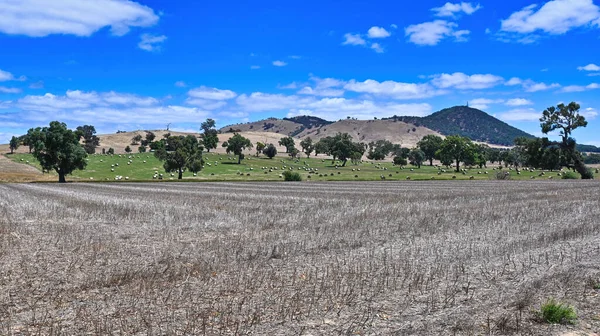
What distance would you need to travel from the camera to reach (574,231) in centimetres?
2055

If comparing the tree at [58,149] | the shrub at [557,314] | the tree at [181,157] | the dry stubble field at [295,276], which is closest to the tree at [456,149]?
the tree at [181,157]

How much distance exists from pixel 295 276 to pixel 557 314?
6642mm

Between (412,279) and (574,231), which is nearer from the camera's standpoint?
(412,279)

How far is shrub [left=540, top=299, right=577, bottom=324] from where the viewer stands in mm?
9227

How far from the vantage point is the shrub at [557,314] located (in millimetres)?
9227

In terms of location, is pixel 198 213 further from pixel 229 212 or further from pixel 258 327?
pixel 258 327

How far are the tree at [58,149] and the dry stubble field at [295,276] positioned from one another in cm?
6902

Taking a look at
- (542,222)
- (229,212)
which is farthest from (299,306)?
(229,212)

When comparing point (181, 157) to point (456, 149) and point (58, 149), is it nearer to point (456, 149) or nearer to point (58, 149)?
point (58, 149)

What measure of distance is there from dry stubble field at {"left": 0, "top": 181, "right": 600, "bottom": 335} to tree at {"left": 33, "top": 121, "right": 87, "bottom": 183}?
69.0 meters

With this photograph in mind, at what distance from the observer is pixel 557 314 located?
364 inches

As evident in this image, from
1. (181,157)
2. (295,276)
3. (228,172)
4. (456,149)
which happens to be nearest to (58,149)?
(181,157)

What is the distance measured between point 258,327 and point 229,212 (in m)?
22.3

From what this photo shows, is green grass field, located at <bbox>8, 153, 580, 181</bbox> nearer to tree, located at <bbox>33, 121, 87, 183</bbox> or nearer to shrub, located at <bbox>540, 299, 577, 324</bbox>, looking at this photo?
tree, located at <bbox>33, 121, 87, 183</bbox>
